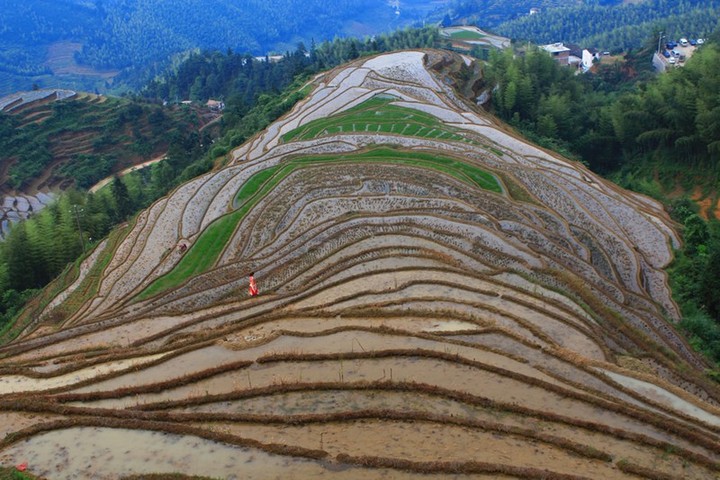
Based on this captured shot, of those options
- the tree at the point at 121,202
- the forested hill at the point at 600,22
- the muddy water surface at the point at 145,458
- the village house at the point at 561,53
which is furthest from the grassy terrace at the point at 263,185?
the forested hill at the point at 600,22

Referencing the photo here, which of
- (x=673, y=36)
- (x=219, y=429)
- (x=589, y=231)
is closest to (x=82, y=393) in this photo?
(x=219, y=429)

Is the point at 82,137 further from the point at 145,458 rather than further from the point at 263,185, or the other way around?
the point at 145,458

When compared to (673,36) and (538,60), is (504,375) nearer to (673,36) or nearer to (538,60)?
(538,60)

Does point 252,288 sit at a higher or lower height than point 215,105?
lower

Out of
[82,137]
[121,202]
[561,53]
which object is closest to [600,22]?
[561,53]

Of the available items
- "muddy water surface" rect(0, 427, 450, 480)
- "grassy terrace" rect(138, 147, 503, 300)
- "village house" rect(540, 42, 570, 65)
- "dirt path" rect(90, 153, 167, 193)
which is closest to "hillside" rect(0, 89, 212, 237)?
"dirt path" rect(90, 153, 167, 193)

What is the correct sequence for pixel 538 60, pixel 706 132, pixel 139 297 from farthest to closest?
1. pixel 538 60
2. pixel 706 132
3. pixel 139 297
